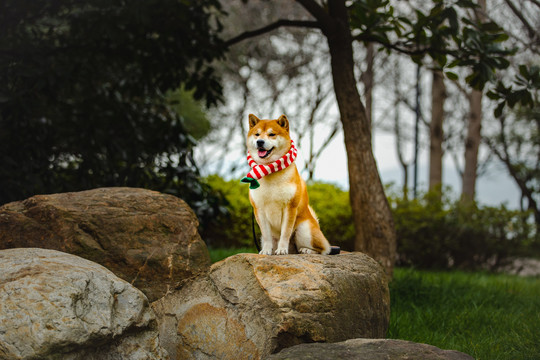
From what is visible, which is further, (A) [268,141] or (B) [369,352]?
(A) [268,141]

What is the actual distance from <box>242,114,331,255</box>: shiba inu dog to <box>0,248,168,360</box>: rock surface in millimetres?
1075

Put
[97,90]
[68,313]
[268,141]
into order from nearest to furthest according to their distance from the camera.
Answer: [68,313] < [268,141] < [97,90]

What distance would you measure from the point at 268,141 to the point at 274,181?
31 cm

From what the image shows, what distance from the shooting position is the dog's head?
12.0ft

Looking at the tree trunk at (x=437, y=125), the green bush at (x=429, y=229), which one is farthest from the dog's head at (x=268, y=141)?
A: the tree trunk at (x=437, y=125)

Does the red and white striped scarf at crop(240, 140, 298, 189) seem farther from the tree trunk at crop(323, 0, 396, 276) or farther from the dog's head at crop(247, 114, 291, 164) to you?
the tree trunk at crop(323, 0, 396, 276)

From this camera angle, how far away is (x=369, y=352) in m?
2.96

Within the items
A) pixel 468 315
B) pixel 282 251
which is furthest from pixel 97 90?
pixel 468 315

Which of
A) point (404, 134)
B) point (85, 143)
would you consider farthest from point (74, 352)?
point (404, 134)

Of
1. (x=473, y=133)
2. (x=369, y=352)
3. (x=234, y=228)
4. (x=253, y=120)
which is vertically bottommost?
(x=369, y=352)

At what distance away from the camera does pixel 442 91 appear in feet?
39.9

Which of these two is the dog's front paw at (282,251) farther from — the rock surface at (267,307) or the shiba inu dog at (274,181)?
the rock surface at (267,307)

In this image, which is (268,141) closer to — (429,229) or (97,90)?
(97,90)

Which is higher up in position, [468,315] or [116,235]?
[116,235]
